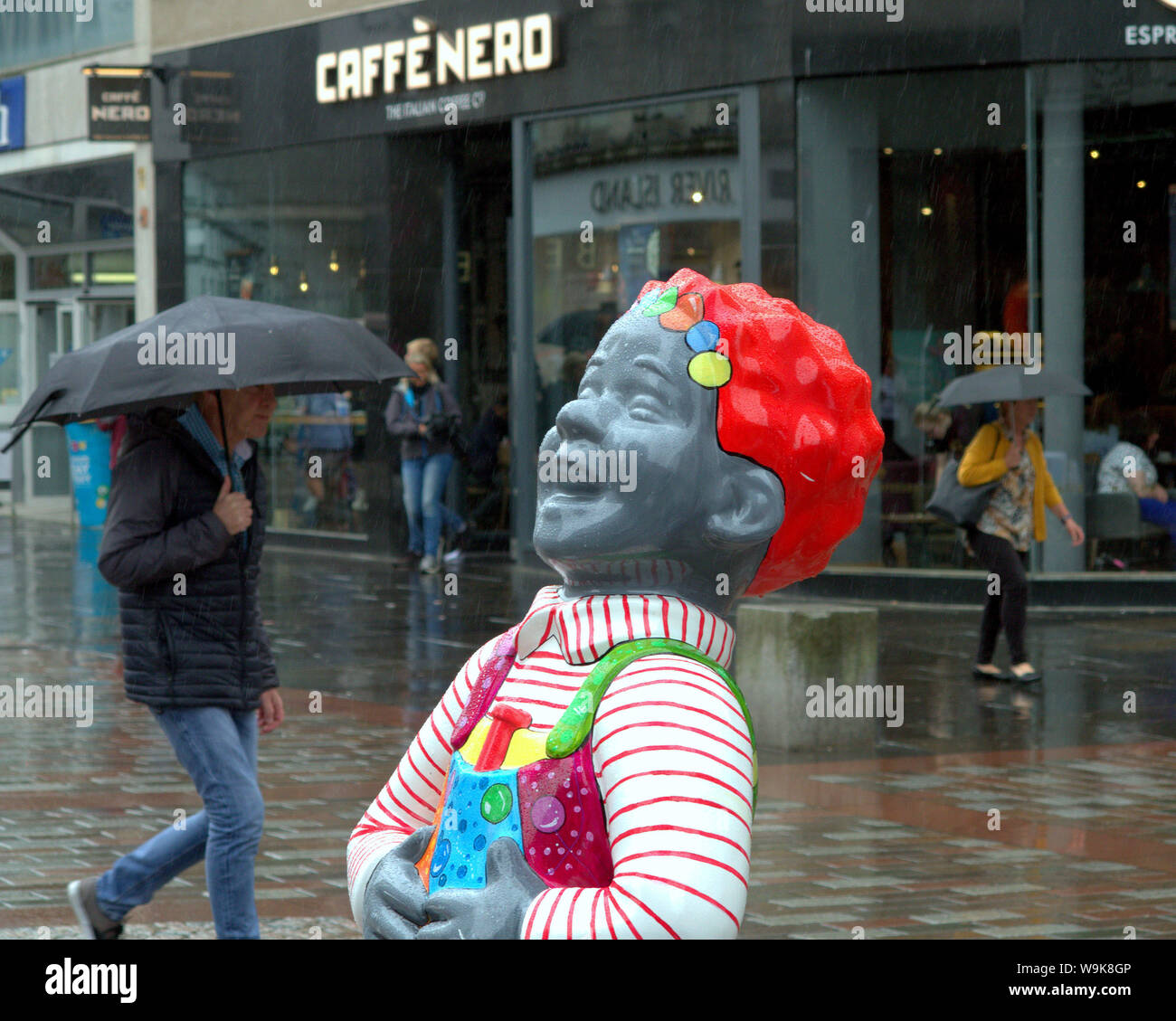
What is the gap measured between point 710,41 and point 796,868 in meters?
10.5

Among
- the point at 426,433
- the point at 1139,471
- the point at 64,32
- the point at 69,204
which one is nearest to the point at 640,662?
the point at 1139,471

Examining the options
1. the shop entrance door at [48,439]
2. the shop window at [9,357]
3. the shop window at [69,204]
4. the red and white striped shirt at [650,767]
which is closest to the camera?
the red and white striped shirt at [650,767]

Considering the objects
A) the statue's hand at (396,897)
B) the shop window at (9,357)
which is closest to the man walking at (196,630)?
the statue's hand at (396,897)

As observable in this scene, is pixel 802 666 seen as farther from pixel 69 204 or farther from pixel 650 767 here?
pixel 69 204

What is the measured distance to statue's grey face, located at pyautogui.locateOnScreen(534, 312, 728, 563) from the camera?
94.2 inches

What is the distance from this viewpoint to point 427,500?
57.0 ft

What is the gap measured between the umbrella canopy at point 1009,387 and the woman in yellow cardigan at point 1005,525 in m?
0.11

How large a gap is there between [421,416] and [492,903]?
15422 millimetres

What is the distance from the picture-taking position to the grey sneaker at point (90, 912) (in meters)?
5.13

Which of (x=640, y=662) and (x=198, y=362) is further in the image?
(x=198, y=362)

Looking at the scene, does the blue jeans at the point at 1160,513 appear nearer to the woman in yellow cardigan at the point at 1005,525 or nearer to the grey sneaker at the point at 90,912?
the woman in yellow cardigan at the point at 1005,525

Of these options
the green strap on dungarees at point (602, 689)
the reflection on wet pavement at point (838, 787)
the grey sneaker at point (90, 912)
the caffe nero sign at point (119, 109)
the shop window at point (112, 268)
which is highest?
the caffe nero sign at point (119, 109)

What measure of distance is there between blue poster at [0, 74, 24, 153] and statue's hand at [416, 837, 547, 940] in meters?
26.2

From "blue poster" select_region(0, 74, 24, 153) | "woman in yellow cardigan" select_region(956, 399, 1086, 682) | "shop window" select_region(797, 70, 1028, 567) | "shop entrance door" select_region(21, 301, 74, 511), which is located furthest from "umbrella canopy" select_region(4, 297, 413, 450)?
"blue poster" select_region(0, 74, 24, 153)
